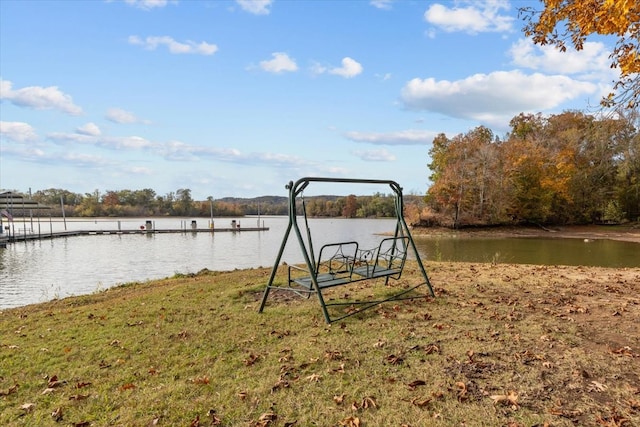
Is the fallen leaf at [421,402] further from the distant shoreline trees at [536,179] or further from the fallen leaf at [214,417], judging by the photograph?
the distant shoreline trees at [536,179]

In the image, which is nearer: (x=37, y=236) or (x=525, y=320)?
(x=525, y=320)

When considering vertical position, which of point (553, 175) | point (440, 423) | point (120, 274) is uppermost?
point (553, 175)

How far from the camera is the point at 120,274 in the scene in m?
15.9

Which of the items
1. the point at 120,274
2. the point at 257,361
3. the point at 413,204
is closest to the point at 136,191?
the point at 413,204

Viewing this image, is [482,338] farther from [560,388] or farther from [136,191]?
[136,191]

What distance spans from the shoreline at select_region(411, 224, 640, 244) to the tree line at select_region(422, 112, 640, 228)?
105cm

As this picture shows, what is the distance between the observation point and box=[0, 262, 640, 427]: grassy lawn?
2.92 metres

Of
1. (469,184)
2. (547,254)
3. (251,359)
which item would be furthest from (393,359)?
(469,184)


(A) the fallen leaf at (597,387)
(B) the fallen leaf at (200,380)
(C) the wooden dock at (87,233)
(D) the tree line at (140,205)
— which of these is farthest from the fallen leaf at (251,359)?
(D) the tree line at (140,205)

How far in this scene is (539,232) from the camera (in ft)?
119

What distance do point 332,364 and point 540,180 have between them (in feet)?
135

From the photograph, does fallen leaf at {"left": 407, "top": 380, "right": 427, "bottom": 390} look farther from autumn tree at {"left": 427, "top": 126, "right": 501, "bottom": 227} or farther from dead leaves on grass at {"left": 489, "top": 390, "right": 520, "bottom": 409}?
autumn tree at {"left": 427, "top": 126, "right": 501, "bottom": 227}

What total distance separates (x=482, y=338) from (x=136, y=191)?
94.1m

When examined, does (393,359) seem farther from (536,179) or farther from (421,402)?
(536,179)
